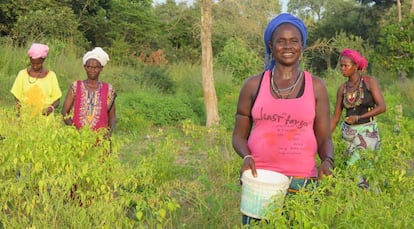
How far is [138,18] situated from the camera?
68.2ft

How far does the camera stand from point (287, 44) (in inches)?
82.1

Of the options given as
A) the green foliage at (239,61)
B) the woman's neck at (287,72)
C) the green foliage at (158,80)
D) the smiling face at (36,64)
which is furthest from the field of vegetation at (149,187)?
the green foliage at (239,61)

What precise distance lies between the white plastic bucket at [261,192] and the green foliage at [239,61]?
34.2 ft

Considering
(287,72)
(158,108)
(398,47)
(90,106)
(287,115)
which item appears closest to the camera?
(287,115)

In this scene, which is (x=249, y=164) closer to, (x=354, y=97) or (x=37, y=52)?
(x=354, y=97)

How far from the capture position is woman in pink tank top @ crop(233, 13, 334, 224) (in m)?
2.04

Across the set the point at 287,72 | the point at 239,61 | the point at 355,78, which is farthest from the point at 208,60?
the point at 287,72

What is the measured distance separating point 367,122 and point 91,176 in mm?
2216

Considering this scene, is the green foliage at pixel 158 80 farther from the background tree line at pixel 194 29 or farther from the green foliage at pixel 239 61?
the green foliage at pixel 239 61

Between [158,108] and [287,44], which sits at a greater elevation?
[287,44]

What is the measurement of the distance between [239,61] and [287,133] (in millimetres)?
11402

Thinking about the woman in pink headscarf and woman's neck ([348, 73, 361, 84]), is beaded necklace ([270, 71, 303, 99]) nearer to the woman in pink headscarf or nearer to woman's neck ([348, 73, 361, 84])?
the woman in pink headscarf

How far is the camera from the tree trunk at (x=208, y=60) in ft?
25.7

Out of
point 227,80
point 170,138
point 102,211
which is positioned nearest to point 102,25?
point 227,80
